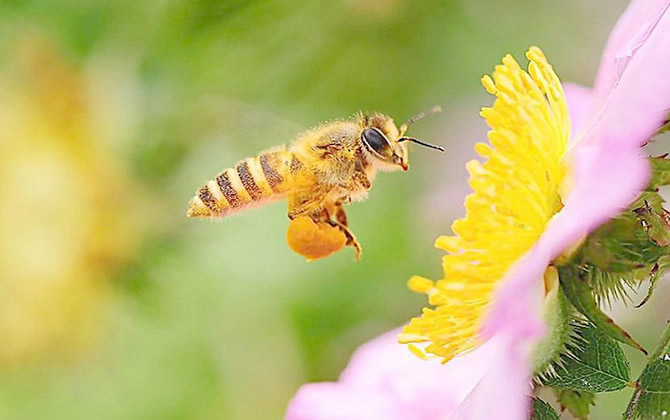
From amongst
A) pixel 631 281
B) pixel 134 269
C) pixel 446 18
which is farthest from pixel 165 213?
pixel 631 281

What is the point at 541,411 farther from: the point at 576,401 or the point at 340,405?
the point at 340,405

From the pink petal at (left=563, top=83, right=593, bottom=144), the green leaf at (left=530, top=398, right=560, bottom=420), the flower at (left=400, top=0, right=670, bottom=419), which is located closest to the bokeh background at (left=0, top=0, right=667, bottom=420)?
the pink petal at (left=563, top=83, right=593, bottom=144)

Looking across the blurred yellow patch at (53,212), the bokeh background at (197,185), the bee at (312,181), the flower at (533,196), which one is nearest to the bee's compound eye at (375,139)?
the bee at (312,181)

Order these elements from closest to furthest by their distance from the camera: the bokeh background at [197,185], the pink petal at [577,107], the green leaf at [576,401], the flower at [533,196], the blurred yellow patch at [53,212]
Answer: the flower at [533,196], the green leaf at [576,401], the pink petal at [577,107], the bokeh background at [197,185], the blurred yellow patch at [53,212]

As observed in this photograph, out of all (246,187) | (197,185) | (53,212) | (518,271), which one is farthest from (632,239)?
(53,212)

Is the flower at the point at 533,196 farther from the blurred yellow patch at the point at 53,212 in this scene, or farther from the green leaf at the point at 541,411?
the blurred yellow patch at the point at 53,212

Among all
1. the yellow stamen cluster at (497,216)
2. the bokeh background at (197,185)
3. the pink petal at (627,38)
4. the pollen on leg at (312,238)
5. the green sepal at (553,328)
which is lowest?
the green sepal at (553,328)

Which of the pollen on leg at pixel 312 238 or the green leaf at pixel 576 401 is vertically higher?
the pollen on leg at pixel 312 238
